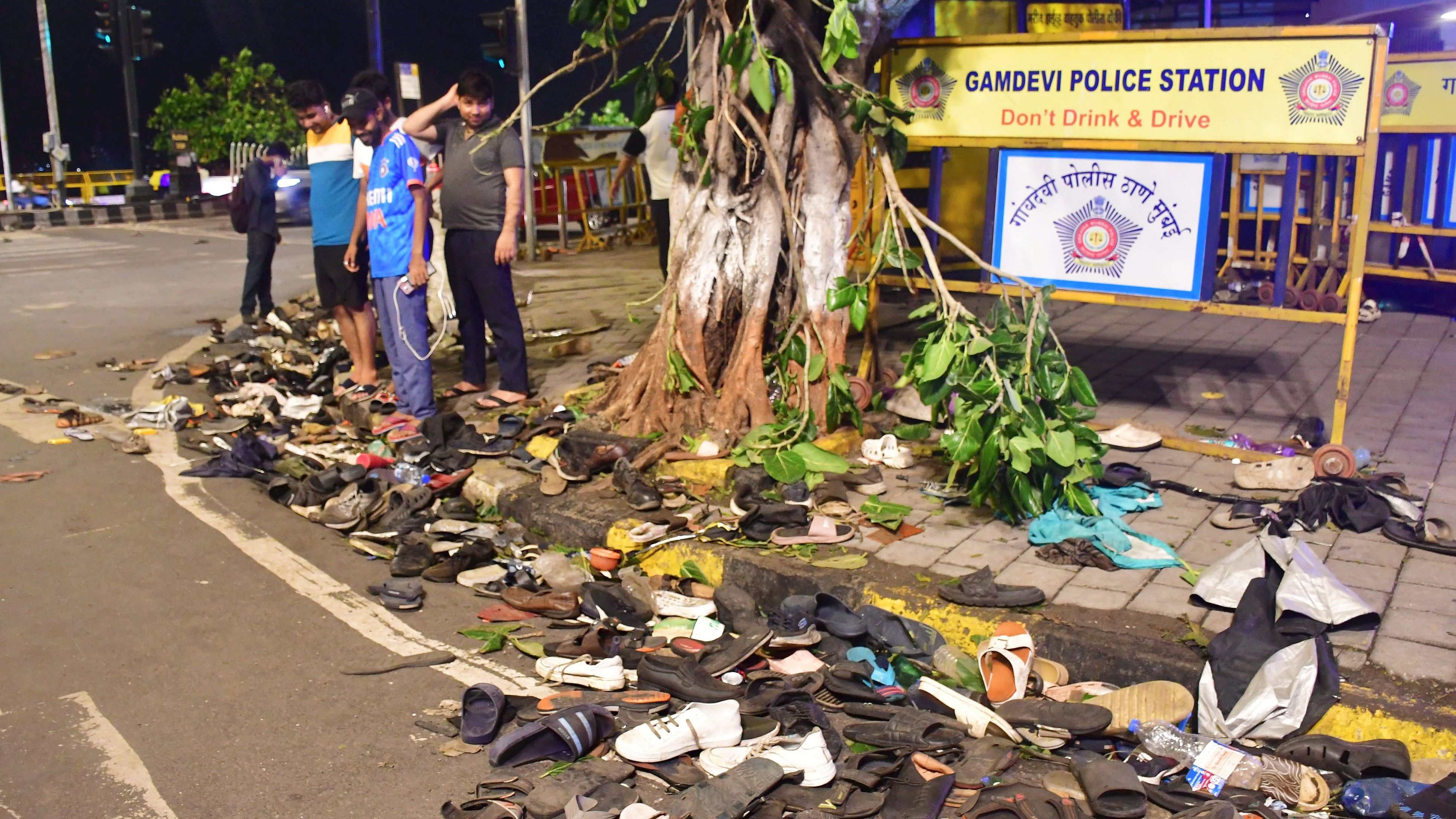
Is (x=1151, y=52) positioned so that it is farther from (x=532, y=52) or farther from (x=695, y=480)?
(x=532, y=52)

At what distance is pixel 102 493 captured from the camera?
6.30 m

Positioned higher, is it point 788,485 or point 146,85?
point 146,85

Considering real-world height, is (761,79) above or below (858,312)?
above

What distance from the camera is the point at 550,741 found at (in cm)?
366

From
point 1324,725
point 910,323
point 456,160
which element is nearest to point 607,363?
point 456,160

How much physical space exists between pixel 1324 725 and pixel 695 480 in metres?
3.06

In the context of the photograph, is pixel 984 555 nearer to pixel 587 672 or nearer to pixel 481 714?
pixel 587 672

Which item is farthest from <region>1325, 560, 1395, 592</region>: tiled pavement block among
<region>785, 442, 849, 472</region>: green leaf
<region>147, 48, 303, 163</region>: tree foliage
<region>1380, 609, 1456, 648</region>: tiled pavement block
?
<region>147, 48, 303, 163</region>: tree foliage

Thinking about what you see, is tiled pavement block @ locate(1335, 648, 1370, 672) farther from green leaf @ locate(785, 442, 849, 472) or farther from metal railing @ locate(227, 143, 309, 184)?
metal railing @ locate(227, 143, 309, 184)

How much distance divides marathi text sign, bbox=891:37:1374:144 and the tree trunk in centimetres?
48

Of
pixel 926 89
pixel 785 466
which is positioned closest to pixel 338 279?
pixel 785 466

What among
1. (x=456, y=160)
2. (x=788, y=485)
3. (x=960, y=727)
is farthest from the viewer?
(x=456, y=160)

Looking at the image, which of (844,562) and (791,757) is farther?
(844,562)

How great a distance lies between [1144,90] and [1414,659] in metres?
3.12
